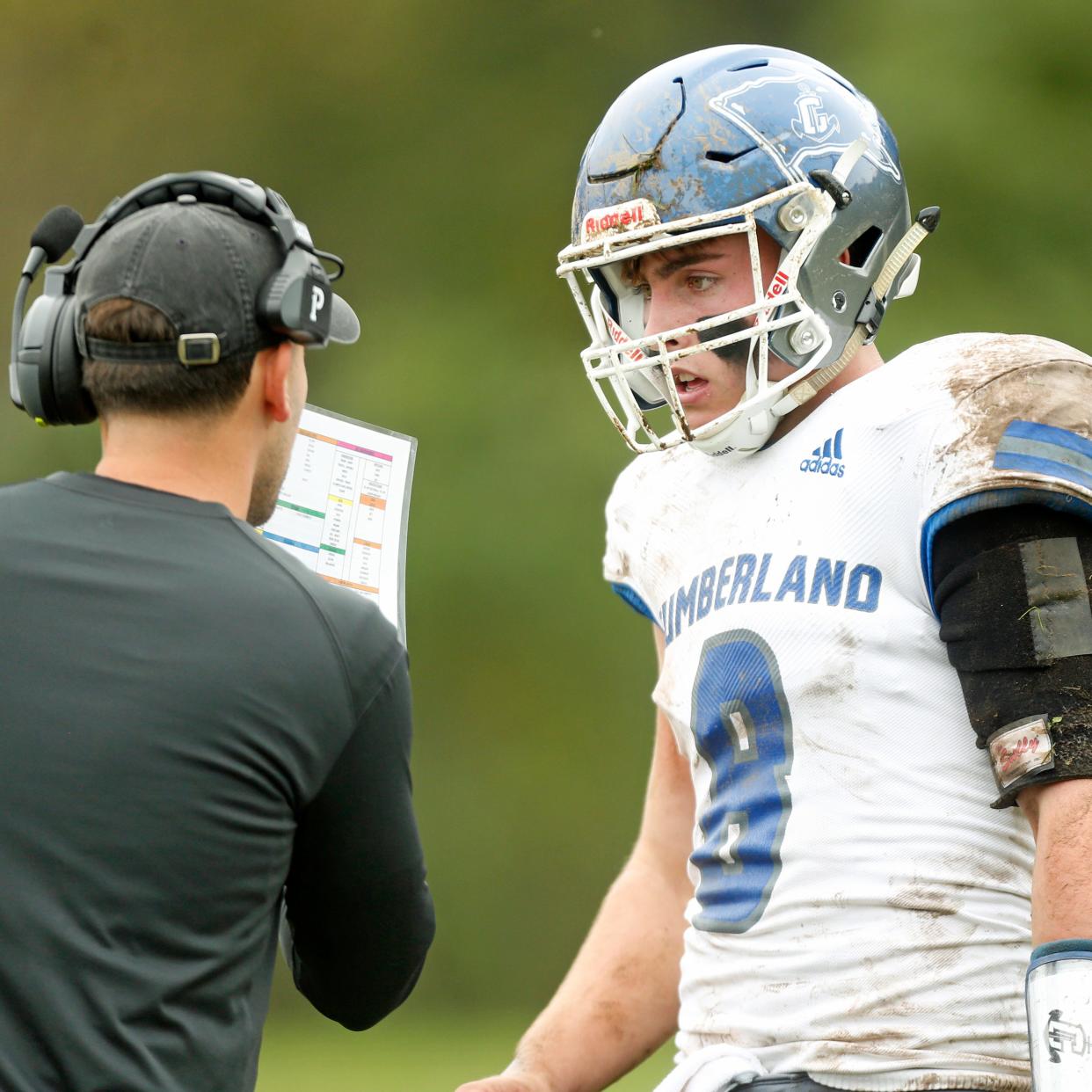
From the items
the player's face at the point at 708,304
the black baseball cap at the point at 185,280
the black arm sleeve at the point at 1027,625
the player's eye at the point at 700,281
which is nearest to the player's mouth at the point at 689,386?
the player's face at the point at 708,304

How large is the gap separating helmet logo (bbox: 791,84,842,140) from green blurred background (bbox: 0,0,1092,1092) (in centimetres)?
445

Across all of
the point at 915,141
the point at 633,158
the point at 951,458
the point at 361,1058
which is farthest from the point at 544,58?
the point at 951,458

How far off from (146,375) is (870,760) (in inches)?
32.9

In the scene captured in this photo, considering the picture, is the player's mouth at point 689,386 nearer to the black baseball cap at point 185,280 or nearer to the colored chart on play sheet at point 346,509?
the colored chart on play sheet at point 346,509

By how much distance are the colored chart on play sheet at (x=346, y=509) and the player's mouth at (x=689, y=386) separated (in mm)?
334

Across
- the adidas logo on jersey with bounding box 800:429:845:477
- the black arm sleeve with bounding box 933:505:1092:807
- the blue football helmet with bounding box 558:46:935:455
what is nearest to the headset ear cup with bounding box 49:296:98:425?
the blue football helmet with bounding box 558:46:935:455

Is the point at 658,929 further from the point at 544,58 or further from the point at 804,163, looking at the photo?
the point at 544,58

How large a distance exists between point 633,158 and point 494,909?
15.5ft

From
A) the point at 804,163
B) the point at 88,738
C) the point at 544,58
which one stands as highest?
the point at 544,58

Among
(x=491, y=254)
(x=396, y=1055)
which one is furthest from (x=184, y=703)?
(x=491, y=254)

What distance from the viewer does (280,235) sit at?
1.83m

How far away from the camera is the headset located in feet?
5.76

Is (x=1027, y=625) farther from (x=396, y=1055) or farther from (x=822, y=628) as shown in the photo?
(x=396, y=1055)

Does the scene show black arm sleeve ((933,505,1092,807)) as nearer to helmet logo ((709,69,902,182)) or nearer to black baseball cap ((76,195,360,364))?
helmet logo ((709,69,902,182))
